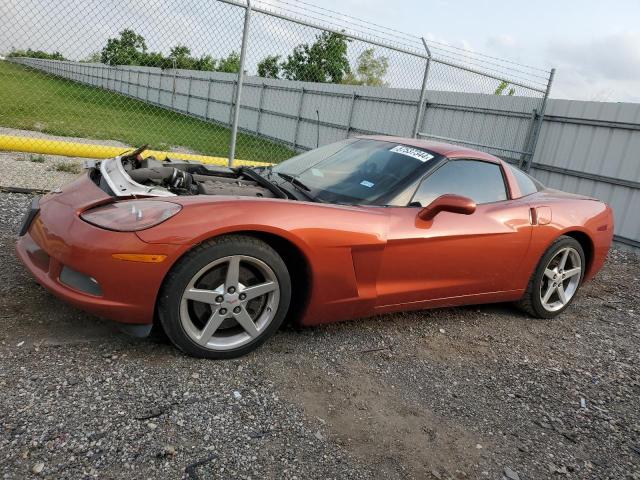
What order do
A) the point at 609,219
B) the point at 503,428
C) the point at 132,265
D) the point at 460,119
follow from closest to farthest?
1. the point at 132,265
2. the point at 503,428
3. the point at 609,219
4. the point at 460,119

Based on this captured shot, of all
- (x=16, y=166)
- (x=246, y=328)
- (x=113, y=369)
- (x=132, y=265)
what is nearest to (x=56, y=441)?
(x=113, y=369)

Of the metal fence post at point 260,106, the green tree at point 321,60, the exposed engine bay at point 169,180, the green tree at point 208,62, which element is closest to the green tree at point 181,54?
the green tree at point 208,62

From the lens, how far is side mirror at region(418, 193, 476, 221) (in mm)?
3207

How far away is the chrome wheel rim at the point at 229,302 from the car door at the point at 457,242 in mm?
768

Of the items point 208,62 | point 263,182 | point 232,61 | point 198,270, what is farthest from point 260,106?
point 198,270

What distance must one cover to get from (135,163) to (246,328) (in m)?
1.61

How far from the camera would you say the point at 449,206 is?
3.22 metres

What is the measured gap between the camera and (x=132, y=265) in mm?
2504

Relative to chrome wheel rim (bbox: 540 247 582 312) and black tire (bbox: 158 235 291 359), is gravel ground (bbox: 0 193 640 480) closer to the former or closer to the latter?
black tire (bbox: 158 235 291 359)

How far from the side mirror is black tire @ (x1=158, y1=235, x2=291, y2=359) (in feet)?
3.44

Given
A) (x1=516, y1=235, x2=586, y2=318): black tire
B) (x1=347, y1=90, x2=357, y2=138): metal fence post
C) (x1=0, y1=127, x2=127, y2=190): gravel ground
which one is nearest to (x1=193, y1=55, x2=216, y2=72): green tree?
(x1=0, y1=127, x2=127, y2=190): gravel ground

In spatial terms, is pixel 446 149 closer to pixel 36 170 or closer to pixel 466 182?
pixel 466 182

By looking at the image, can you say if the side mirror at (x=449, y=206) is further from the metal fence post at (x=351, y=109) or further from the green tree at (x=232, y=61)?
the metal fence post at (x=351, y=109)

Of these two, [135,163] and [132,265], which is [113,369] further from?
[135,163]
